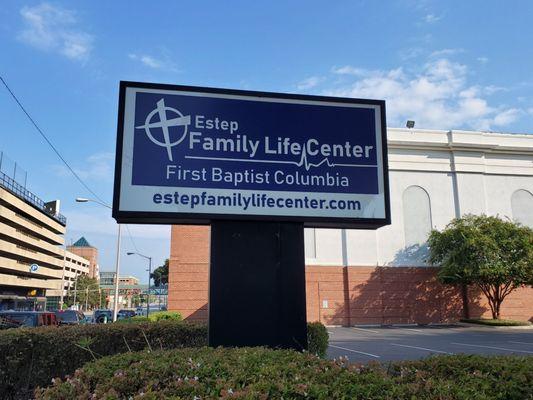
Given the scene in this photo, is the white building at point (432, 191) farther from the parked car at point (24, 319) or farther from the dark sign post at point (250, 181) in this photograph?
the dark sign post at point (250, 181)

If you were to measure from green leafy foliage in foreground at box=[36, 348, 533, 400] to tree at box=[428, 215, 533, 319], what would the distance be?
29.5m

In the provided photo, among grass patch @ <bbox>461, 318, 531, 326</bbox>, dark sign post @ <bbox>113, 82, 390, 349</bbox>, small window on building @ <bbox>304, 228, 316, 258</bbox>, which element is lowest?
grass patch @ <bbox>461, 318, 531, 326</bbox>

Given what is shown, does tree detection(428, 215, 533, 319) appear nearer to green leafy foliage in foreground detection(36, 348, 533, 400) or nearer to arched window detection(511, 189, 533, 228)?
arched window detection(511, 189, 533, 228)

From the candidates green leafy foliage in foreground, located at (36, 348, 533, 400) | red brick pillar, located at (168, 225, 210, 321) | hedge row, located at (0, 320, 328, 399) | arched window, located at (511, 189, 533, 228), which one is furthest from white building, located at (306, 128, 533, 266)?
green leafy foliage in foreground, located at (36, 348, 533, 400)

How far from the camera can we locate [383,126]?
661cm

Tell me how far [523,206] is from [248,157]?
37730 mm

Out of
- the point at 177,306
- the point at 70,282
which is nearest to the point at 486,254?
the point at 177,306

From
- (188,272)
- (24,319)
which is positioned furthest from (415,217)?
(24,319)

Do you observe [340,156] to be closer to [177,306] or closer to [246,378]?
[246,378]

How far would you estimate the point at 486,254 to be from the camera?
3106 cm

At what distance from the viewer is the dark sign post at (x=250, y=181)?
5750 millimetres

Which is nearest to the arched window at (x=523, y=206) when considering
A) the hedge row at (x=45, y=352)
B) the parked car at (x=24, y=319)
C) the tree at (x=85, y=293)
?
the parked car at (x=24, y=319)

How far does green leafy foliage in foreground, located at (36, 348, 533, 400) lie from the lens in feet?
9.77

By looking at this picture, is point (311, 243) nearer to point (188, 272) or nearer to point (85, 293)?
point (188, 272)
